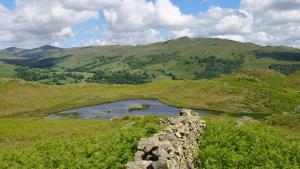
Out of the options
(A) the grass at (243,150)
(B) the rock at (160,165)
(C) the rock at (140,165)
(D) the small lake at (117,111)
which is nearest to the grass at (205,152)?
(A) the grass at (243,150)

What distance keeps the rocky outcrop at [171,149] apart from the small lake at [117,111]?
10276 centimetres

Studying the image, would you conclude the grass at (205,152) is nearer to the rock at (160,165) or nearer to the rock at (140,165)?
the rock at (140,165)

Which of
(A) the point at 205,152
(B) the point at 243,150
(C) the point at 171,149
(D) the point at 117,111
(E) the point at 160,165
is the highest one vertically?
(C) the point at 171,149

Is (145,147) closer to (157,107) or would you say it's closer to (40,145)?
(40,145)

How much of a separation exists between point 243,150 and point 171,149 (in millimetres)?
10434

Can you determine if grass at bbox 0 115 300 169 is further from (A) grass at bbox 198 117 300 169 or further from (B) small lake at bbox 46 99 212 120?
(B) small lake at bbox 46 99 212 120

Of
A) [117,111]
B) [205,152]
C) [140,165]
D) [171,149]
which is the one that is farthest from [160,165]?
[117,111]

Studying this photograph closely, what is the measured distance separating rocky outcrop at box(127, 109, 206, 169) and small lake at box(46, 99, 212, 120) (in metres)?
103

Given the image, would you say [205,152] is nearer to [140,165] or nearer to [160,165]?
[140,165]

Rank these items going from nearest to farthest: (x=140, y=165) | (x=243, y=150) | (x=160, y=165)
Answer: (x=160, y=165)
(x=140, y=165)
(x=243, y=150)

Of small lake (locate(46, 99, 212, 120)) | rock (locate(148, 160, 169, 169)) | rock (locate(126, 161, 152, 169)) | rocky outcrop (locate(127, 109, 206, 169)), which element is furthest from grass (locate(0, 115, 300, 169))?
small lake (locate(46, 99, 212, 120))

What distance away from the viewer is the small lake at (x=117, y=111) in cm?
14560

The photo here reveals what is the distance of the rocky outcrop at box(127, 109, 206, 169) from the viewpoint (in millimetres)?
28359

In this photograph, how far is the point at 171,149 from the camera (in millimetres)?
30609
